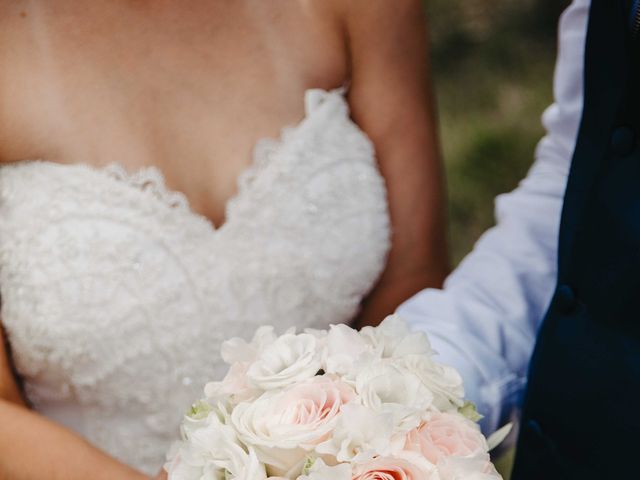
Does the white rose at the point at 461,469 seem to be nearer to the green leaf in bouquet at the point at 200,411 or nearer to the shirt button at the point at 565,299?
the green leaf in bouquet at the point at 200,411

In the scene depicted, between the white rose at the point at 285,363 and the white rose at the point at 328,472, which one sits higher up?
the white rose at the point at 285,363

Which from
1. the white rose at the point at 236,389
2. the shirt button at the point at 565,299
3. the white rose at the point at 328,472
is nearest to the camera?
the white rose at the point at 328,472

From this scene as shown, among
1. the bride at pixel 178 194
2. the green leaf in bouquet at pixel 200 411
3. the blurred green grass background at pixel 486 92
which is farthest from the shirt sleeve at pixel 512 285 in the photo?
the blurred green grass background at pixel 486 92

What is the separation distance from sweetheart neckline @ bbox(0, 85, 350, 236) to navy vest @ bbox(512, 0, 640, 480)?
75 cm

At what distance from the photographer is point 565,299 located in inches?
59.6

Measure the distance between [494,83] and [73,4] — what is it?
378cm

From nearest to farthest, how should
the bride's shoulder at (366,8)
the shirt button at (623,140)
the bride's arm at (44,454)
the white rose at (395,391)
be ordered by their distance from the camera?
1. the white rose at (395,391)
2. the shirt button at (623,140)
3. the bride's arm at (44,454)
4. the bride's shoulder at (366,8)

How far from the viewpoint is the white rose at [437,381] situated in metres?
1.19

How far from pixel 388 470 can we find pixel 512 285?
90cm

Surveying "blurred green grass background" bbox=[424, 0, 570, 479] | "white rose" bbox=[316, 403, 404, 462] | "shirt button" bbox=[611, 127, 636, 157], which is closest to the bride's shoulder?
"shirt button" bbox=[611, 127, 636, 157]

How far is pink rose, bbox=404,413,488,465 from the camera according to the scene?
3.56 feet

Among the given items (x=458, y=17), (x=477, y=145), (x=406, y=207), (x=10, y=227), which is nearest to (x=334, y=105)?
(x=406, y=207)

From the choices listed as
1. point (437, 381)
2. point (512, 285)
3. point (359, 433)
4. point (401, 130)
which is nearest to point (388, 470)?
point (359, 433)

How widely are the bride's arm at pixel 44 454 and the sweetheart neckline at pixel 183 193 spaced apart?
1.82 ft
